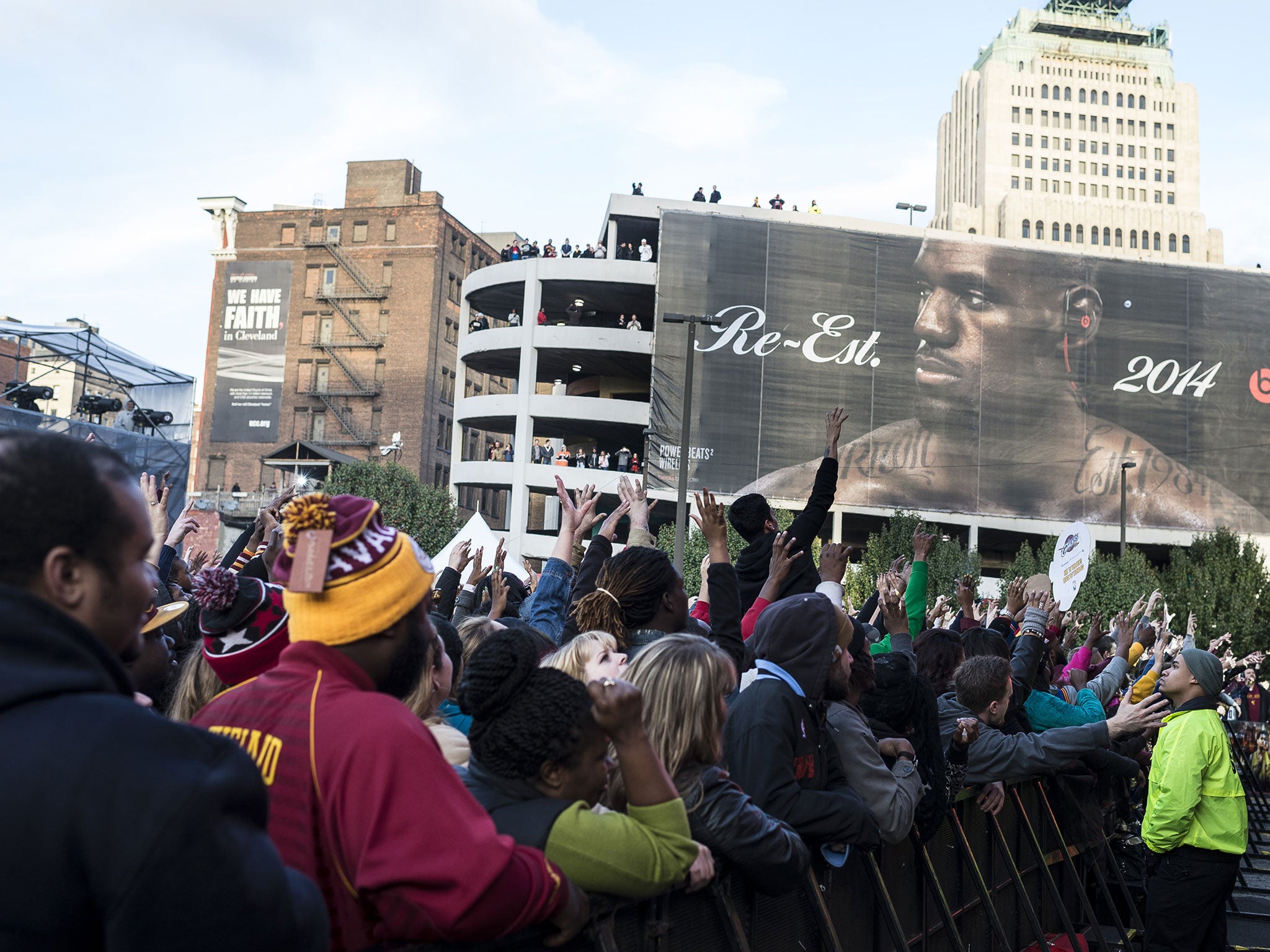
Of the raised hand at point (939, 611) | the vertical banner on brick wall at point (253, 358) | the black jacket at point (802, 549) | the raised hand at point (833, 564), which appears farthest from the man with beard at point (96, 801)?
the vertical banner on brick wall at point (253, 358)

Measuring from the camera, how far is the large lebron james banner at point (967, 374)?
4416 cm

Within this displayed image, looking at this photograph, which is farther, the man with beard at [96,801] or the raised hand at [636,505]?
the raised hand at [636,505]

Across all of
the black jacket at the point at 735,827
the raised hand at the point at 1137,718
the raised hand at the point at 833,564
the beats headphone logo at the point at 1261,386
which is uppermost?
the beats headphone logo at the point at 1261,386

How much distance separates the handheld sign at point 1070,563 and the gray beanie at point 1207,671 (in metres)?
3.62

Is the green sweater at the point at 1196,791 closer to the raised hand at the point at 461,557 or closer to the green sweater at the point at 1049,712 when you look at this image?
the green sweater at the point at 1049,712

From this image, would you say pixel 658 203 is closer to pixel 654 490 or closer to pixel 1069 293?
pixel 654 490

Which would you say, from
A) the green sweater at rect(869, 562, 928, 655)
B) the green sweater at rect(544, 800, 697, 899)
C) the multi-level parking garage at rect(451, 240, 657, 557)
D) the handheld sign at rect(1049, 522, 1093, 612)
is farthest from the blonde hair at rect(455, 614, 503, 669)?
the multi-level parking garage at rect(451, 240, 657, 557)

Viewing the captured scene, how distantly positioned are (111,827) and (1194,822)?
6181mm

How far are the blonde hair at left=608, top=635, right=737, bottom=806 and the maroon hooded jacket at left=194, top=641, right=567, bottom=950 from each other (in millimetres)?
1139

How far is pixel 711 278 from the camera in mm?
44438

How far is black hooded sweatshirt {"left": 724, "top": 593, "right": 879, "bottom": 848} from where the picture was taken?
364 centimetres

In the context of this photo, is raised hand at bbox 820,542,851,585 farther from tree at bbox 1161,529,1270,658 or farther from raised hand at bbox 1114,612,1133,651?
tree at bbox 1161,529,1270,658

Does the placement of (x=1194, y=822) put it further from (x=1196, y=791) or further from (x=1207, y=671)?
(x=1207, y=671)

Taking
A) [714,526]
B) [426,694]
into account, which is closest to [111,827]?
[426,694]
